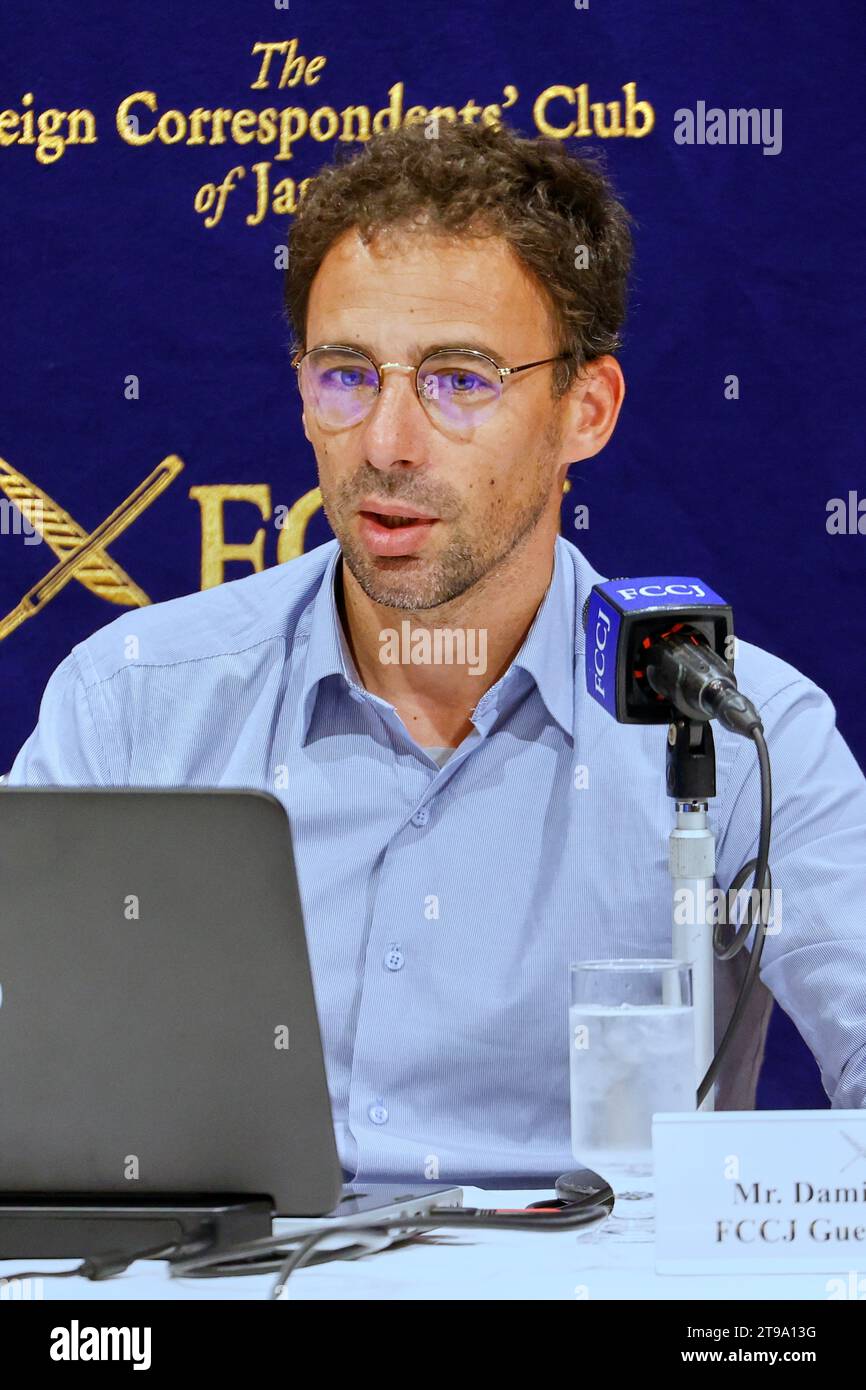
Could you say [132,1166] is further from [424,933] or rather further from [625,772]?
[625,772]

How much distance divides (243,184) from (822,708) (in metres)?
1.14

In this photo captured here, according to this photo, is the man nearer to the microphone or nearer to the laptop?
the microphone

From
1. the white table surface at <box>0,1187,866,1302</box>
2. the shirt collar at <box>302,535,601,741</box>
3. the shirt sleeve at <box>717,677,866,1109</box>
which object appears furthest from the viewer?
the shirt collar at <box>302,535,601,741</box>

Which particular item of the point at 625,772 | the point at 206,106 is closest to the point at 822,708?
the point at 625,772

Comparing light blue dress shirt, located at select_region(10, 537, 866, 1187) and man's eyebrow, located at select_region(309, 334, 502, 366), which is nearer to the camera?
light blue dress shirt, located at select_region(10, 537, 866, 1187)

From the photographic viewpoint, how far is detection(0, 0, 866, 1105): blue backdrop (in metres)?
2.21

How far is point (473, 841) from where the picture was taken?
160 centimetres

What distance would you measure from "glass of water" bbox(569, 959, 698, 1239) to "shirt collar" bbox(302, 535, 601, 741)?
65 centimetres

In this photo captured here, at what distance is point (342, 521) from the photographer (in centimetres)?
171

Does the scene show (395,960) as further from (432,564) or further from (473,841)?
(432,564)

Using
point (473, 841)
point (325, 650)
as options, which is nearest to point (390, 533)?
point (325, 650)

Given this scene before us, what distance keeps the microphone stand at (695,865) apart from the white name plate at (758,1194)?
20 centimetres

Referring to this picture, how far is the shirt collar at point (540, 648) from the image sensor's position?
5.45 ft

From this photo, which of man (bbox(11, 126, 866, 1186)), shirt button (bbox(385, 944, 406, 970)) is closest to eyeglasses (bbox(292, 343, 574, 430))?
man (bbox(11, 126, 866, 1186))
